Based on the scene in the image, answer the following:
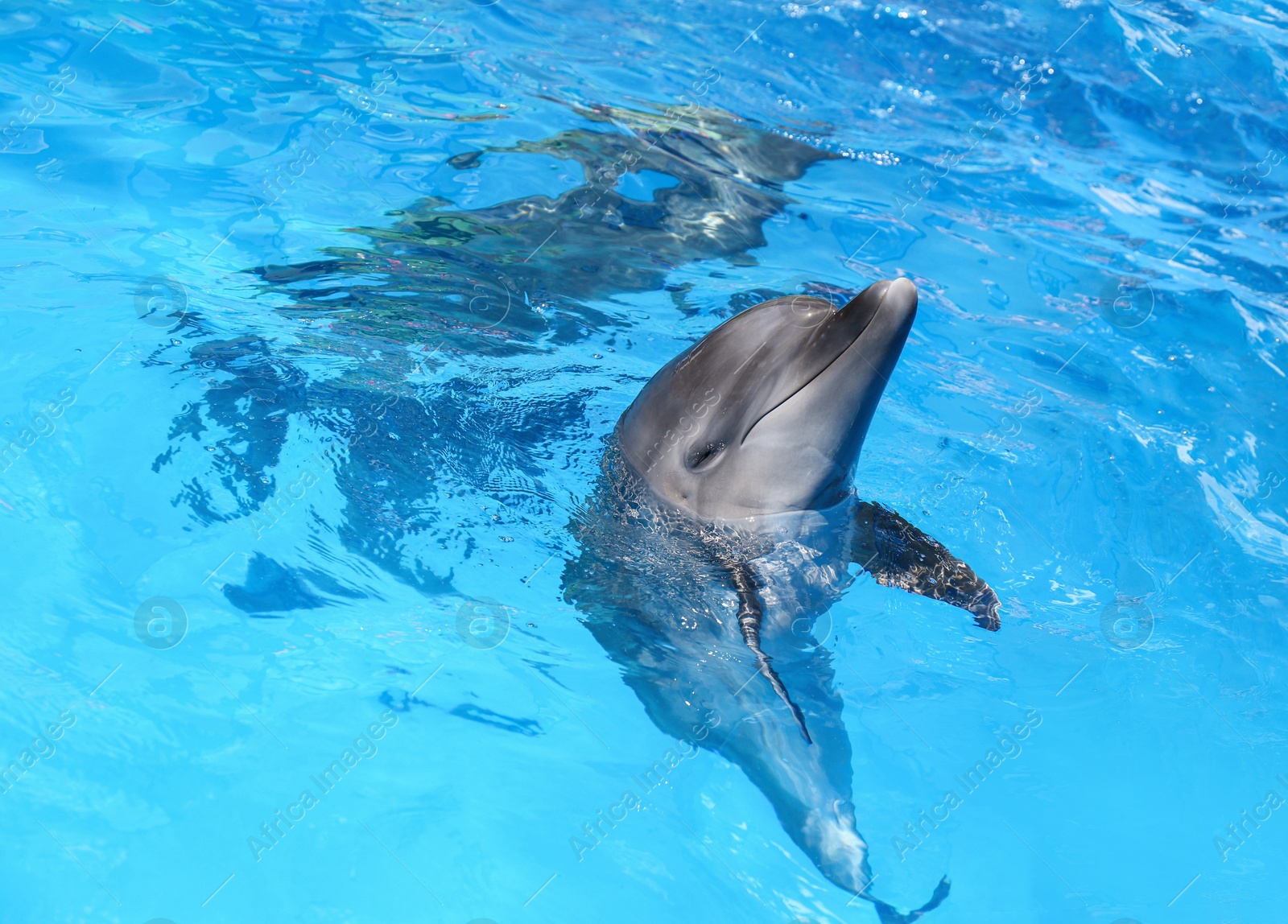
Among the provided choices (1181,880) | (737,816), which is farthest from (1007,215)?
(737,816)

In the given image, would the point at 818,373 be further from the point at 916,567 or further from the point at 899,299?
the point at 916,567

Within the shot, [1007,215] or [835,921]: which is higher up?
[1007,215]

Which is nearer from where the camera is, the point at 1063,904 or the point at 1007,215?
the point at 1063,904

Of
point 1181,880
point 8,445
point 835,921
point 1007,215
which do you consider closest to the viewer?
point 835,921

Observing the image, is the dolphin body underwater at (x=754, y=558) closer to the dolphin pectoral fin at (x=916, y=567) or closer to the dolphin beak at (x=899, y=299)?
the dolphin pectoral fin at (x=916, y=567)

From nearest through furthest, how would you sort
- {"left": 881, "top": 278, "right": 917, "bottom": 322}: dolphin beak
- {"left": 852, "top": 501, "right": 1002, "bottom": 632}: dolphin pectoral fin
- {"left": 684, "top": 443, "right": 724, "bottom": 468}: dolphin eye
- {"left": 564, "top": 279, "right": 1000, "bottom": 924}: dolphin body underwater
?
{"left": 881, "top": 278, "right": 917, "bottom": 322}: dolphin beak
{"left": 564, "top": 279, "right": 1000, "bottom": 924}: dolphin body underwater
{"left": 684, "top": 443, "right": 724, "bottom": 468}: dolphin eye
{"left": 852, "top": 501, "right": 1002, "bottom": 632}: dolphin pectoral fin

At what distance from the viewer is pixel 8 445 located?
203 inches

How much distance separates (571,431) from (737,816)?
7.62ft

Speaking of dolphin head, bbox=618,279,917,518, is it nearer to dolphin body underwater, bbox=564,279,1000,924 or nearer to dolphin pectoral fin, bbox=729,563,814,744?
dolphin body underwater, bbox=564,279,1000,924

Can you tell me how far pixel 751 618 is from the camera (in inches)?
168

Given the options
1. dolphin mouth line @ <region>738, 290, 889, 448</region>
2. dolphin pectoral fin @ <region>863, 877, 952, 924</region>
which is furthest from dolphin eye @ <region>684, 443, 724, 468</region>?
dolphin pectoral fin @ <region>863, 877, 952, 924</region>

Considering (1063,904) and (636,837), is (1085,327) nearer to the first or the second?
(1063,904)

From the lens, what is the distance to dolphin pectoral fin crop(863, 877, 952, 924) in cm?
425

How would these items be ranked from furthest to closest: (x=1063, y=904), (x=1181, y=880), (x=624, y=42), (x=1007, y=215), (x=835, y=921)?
(x=624, y=42), (x=1007, y=215), (x=1181, y=880), (x=1063, y=904), (x=835, y=921)
